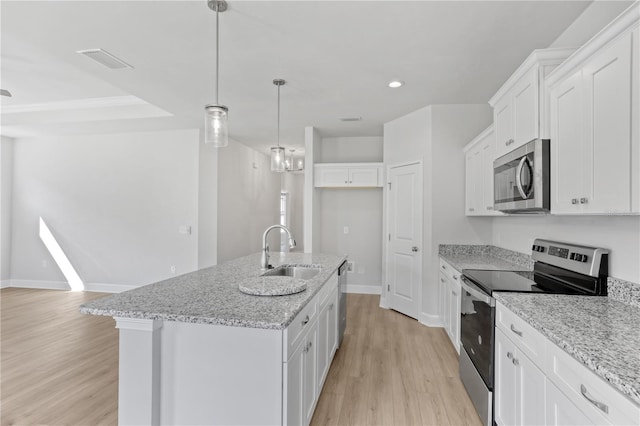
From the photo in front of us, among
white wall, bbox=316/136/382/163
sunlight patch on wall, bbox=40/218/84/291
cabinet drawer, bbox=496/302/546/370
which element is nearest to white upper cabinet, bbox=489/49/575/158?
cabinet drawer, bbox=496/302/546/370

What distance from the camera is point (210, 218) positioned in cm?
528

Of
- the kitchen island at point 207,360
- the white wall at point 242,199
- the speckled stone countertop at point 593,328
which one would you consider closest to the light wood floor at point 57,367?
the kitchen island at point 207,360

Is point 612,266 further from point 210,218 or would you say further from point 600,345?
point 210,218

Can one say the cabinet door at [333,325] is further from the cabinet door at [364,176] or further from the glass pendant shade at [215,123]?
the cabinet door at [364,176]

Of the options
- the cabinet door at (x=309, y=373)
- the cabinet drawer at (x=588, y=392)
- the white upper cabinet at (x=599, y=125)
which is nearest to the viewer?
the cabinet drawer at (x=588, y=392)

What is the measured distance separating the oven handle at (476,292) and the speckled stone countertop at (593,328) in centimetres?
7

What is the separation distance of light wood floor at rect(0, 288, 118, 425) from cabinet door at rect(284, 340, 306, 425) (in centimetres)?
136

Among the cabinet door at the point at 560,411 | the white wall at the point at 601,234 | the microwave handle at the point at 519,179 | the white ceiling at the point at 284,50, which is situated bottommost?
the cabinet door at the point at 560,411

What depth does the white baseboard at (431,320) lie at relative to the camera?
386 cm

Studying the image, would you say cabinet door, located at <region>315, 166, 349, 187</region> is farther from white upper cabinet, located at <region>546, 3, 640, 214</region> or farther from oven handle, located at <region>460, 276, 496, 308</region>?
white upper cabinet, located at <region>546, 3, 640, 214</region>

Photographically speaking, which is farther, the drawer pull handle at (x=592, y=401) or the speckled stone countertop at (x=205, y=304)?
the speckled stone countertop at (x=205, y=304)

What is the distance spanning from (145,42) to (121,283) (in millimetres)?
4319

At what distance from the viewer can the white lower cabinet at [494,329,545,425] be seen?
1.43 meters

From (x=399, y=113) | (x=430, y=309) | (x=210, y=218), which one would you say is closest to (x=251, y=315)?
(x=430, y=309)
